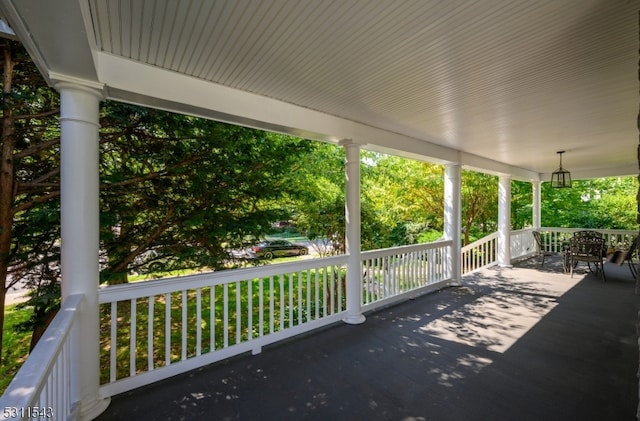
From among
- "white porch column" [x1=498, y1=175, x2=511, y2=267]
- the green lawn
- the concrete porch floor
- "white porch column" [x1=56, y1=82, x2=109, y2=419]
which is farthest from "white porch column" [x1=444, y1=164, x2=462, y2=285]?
the green lawn

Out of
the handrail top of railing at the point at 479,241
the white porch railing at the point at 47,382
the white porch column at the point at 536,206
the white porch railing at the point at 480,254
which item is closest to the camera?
the white porch railing at the point at 47,382

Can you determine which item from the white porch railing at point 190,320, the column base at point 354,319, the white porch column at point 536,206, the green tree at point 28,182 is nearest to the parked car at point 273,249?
the white porch railing at point 190,320

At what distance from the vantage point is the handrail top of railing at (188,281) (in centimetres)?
226

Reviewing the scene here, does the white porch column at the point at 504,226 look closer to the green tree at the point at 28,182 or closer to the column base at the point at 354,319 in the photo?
the column base at the point at 354,319

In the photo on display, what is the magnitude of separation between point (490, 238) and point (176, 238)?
740 centimetres

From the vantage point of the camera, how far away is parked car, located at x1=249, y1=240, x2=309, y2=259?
449cm

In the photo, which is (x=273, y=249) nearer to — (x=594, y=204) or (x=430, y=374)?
(x=430, y=374)

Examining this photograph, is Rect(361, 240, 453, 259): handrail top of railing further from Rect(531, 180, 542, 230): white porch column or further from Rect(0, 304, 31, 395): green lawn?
Rect(531, 180, 542, 230): white porch column

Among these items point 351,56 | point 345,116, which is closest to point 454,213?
point 345,116

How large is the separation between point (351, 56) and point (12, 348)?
542 centimetres

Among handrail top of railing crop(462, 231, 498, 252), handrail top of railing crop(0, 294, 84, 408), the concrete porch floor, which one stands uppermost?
handrail top of railing crop(0, 294, 84, 408)

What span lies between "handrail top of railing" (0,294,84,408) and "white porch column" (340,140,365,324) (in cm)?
286

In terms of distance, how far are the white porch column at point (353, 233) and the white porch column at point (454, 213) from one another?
2637 millimetres

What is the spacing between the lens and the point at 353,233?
3771 mm
